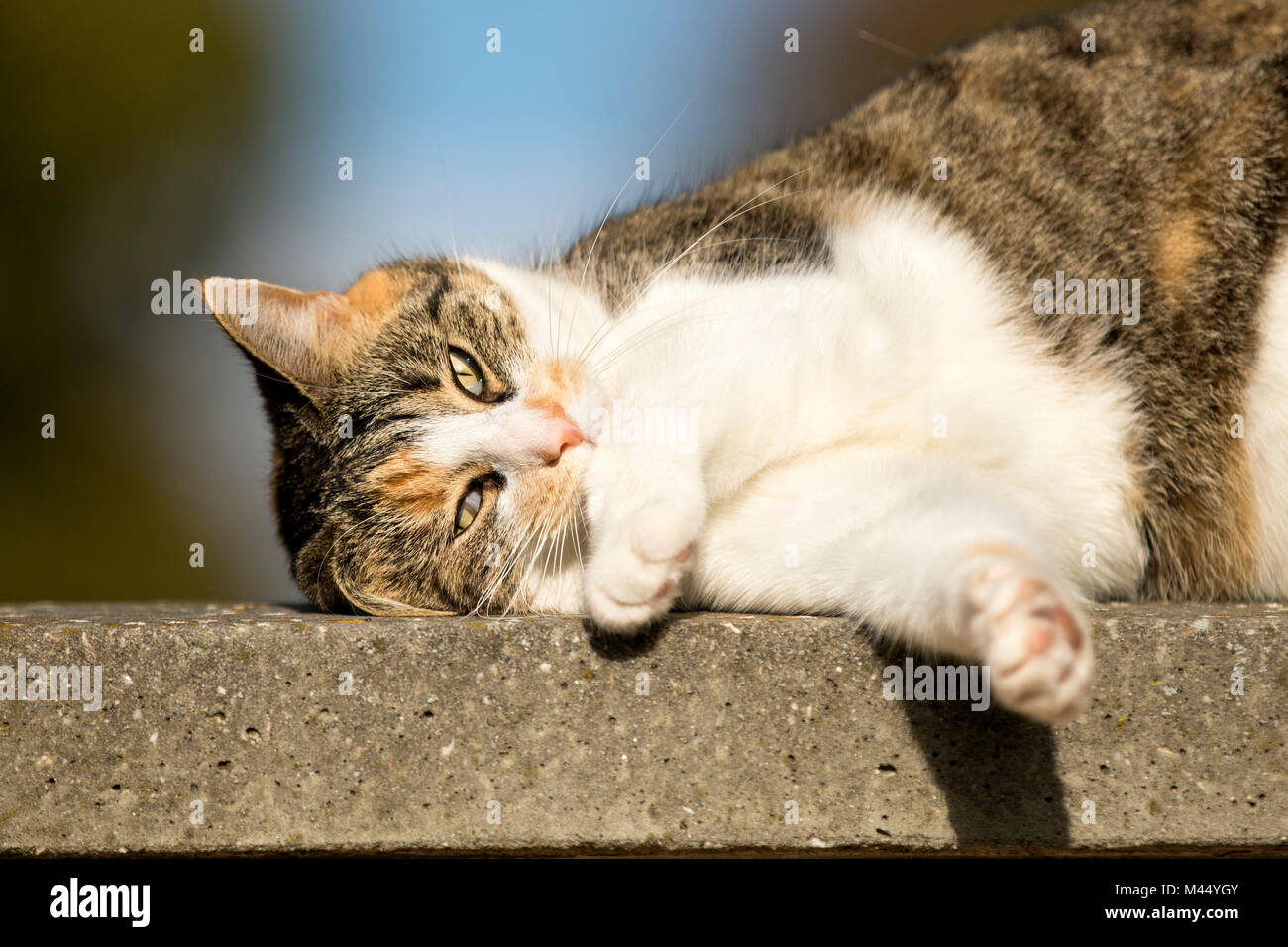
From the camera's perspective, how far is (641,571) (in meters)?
1.67

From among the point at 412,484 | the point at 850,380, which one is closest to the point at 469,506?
the point at 412,484

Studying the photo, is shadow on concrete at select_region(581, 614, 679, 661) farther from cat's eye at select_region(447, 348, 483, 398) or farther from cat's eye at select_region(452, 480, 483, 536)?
cat's eye at select_region(447, 348, 483, 398)

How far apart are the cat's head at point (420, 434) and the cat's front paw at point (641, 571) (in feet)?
0.80

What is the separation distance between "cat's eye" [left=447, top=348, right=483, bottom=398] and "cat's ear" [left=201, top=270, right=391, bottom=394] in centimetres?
23

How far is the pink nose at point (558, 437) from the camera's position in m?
1.92

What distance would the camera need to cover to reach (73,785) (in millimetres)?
1705

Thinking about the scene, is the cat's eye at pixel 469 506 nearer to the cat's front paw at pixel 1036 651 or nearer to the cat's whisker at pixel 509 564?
the cat's whisker at pixel 509 564

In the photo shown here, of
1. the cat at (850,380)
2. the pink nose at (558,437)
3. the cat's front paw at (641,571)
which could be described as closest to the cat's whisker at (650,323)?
the cat at (850,380)

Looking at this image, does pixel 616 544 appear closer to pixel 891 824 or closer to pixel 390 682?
pixel 390 682

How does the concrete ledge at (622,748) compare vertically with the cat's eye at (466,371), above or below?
below

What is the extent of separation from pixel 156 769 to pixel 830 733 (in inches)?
40.6

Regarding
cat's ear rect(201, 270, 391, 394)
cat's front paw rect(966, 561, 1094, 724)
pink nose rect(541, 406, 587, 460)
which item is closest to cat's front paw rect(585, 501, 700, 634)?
pink nose rect(541, 406, 587, 460)

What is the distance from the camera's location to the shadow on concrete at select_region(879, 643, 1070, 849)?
63.9 inches
